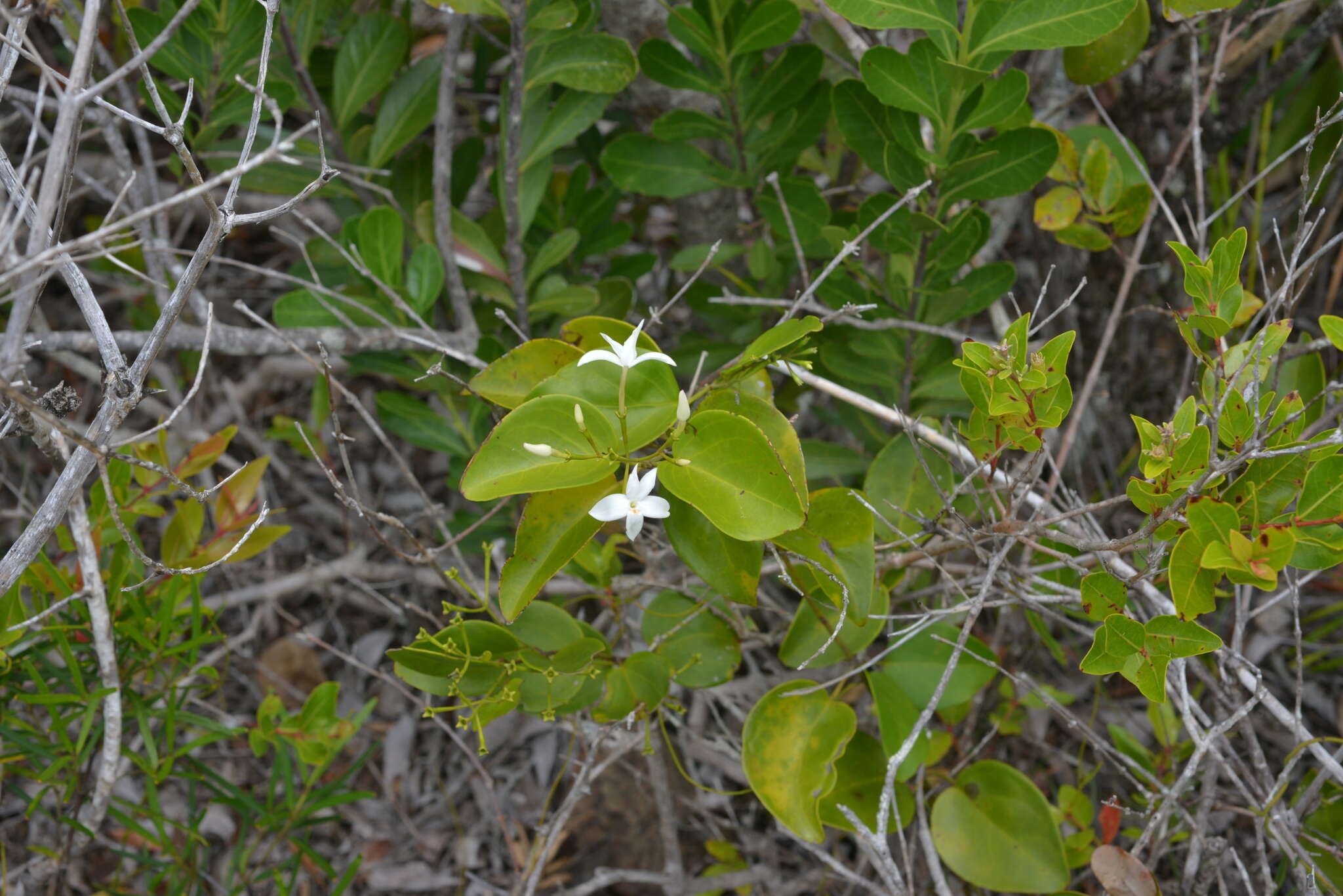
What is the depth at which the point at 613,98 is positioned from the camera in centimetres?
207

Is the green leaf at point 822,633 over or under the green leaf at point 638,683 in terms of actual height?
over

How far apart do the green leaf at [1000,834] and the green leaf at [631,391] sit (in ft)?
2.78

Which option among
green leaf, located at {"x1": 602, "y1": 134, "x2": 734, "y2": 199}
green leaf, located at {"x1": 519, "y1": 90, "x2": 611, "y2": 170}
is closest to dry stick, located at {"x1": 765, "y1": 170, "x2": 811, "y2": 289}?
green leaf, located at {"x1": 602, "y1": 134, "x2": 734, "y2": 199}

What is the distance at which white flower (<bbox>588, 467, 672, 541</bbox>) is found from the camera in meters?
1.00

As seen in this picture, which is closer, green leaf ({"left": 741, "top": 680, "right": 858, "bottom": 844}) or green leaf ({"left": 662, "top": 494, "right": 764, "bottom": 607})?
green leaf ({"left": 662, "top": 494, "right": 764, "bottom": 607})

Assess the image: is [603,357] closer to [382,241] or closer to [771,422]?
[771,422]

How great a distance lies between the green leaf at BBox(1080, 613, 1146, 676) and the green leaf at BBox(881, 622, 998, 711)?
0.34 m

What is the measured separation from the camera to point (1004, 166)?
56.9 inches

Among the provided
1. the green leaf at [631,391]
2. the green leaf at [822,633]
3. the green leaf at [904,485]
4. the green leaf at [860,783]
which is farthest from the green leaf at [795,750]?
the green leaf at [631,391]

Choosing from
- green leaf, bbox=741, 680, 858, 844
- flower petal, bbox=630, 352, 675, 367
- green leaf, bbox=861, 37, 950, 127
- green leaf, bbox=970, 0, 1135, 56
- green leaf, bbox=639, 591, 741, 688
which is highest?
green leaf, bbox=970, 0, 1135, 56

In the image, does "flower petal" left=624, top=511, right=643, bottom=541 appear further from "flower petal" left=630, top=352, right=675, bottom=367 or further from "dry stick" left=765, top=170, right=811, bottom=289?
"dry stick" left=765, top=170, right=811, bottom=289

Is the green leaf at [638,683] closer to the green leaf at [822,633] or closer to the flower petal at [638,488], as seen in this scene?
the green leaf at [822,633]

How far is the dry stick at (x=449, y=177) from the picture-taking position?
1639 mm

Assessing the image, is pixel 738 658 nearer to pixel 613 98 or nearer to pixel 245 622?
pixel 613 98
